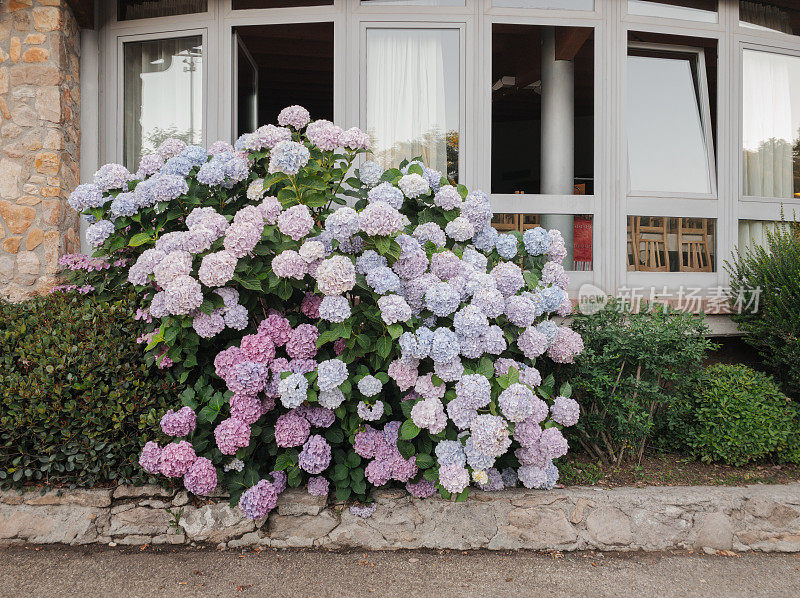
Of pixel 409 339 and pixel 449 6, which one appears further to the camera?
pixel 449 6

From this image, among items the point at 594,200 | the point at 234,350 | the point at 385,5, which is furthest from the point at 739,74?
the point at 234,350

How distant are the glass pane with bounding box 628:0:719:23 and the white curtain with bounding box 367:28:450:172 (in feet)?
4.79

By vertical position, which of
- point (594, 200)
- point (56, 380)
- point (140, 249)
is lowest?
point (56, 380)

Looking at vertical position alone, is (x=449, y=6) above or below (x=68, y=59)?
above

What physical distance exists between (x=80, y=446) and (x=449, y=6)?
3.51 meters

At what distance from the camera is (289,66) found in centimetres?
580

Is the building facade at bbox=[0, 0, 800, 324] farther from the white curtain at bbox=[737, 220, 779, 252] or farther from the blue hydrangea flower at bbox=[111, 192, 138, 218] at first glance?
the blue hydrangea flower at bbox=[111, 192, 138, 218]

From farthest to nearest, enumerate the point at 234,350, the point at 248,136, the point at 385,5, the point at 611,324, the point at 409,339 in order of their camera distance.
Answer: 1. the point at 385,5
2. the point at 611,324
3. the point at 248,136
4. the point at 234,350
5. the point at 409,339

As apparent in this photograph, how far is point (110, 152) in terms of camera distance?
410cm

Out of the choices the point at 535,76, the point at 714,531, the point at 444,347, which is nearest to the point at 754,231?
the point at 535,76

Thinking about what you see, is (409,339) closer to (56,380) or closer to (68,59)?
(56,380)

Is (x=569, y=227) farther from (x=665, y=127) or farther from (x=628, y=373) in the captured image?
(x=628, y=373)

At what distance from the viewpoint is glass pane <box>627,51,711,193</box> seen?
4.25 meters

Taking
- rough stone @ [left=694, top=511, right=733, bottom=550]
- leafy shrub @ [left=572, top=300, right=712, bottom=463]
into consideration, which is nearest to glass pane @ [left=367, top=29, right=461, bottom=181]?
leafy shrub @ [left=572, top=300, right=712, bottom=463]
